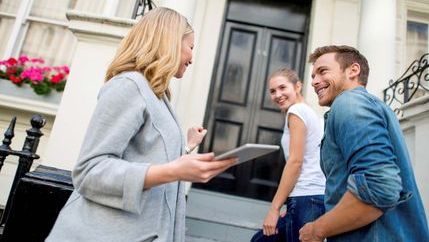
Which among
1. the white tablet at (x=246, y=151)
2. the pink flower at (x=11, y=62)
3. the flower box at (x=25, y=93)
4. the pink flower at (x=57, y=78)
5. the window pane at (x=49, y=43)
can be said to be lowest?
the white tablet at (x=246, y=151)

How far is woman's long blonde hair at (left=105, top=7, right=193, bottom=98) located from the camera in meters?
1.26

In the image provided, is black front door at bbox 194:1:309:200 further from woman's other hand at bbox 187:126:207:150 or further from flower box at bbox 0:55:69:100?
woman's other hand at bbox 187:126:207:150

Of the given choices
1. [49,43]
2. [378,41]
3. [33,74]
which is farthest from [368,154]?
[49,43]

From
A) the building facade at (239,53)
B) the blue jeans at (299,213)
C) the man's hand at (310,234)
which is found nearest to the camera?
the man's hand at (310,234)

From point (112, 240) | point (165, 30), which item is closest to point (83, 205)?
point (112, 240)

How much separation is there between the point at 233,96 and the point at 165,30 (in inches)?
162

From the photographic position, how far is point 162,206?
1.17 meters

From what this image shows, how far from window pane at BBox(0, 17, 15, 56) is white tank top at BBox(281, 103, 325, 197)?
17.1 ft

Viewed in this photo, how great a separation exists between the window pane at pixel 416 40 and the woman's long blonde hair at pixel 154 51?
6.15 meters

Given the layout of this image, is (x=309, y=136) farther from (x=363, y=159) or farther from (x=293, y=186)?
(x=363, y=159)

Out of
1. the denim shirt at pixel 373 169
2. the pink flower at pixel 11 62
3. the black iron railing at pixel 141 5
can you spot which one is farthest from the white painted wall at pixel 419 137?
the pink flower at pixel 11 62

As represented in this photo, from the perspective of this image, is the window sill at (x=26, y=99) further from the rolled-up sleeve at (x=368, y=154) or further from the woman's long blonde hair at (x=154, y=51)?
the rolled-up sleeve at (x=368, y=154)

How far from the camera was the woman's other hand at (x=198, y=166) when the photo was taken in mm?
1037

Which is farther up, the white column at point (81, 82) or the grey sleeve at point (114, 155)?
the white column at point (81, 82)
